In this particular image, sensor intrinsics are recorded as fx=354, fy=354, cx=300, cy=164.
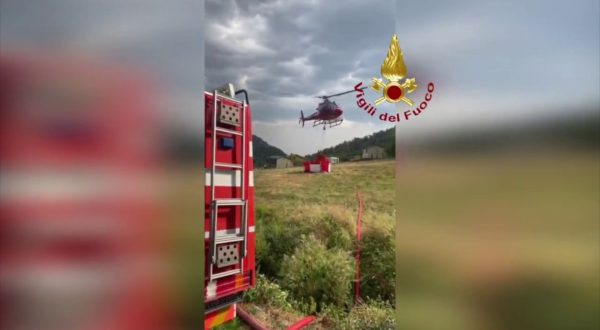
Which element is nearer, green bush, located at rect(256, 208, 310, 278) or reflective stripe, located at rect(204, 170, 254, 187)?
reflective stripe, located at rect(204, 170, 254, 187)

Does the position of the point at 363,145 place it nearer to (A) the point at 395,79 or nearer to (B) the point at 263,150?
(A) the point at 395,79

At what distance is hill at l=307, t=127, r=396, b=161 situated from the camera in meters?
1.41

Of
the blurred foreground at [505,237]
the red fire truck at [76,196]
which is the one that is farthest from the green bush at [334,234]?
the red fire truck at [76,196]

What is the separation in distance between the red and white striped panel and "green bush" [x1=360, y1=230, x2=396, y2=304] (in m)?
0.59

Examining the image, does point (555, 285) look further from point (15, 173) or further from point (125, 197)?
point (15, 173)

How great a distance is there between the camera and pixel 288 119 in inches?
69.5

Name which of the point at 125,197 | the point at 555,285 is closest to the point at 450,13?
the point at 555,285

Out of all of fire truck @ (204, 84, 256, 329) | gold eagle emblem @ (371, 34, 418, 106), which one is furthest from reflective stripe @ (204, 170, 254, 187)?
gold eagle emblem @ (371, 34, 418, 106)

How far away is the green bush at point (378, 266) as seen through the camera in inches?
62.7

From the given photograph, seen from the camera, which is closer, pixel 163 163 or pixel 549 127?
pixel 549 127

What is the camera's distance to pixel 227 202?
1.71m

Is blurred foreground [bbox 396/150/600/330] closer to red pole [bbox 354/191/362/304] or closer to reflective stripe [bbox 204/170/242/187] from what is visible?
red pole [bbox 354/191/362/304]

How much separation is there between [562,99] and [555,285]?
602 millimetres

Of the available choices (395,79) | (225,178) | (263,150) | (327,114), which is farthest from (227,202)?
(395,79)
